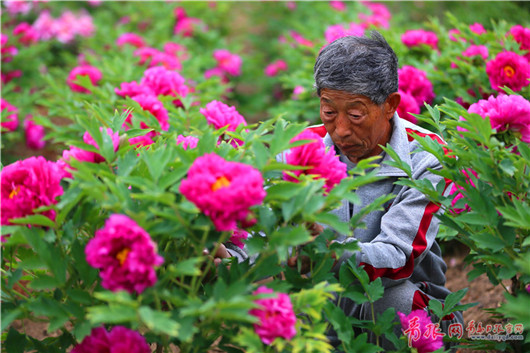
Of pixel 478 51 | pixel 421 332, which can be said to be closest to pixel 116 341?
pixel 421 332

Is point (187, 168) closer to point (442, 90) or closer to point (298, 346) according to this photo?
point (298, 346)

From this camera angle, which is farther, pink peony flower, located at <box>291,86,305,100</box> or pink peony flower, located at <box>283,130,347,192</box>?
pink peony flower, located at <box>291,86,305,100</box>

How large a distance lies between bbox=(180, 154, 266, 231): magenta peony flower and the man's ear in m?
0.97

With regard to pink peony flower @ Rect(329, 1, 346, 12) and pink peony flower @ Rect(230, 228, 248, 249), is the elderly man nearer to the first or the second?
pink peony flower @ Rect(230, 228, 248, 249)

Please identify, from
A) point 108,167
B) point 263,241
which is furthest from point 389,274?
point 108,167

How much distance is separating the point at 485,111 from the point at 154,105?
1.35 m

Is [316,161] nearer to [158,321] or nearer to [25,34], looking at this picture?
[158,321]

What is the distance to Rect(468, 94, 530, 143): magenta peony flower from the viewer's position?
2.03 m

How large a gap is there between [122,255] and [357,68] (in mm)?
1119

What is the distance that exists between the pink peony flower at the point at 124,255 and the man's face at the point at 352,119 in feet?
3.24

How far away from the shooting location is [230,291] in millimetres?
1413

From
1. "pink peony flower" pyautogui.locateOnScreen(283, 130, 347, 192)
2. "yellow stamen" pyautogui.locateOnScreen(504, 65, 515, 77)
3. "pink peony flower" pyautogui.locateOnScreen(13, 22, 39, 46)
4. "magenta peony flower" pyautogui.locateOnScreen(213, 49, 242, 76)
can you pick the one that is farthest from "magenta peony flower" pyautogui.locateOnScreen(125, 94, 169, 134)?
"pink peony flower" pyautogui.locateOnScreen(13, 22, 39, 46)

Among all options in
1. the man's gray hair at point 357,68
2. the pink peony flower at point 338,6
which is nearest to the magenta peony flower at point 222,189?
the man's gray hair at point 357,68

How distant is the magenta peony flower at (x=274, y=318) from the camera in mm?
1413
